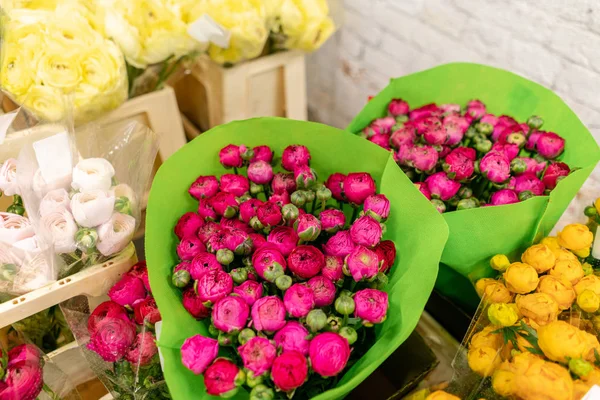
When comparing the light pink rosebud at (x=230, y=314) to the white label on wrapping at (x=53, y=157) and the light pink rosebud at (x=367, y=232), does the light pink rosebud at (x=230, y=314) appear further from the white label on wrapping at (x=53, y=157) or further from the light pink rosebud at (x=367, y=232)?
the white label on wrapping at (x=53, y=157)

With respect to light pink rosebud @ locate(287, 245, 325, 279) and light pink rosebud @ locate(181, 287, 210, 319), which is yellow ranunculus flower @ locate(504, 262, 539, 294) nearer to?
light pink rosebud @ locate(287, 245, 325, 279)

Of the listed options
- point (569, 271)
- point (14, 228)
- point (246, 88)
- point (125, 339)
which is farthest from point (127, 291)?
point (246, 88)

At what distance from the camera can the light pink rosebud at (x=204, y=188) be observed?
717 millimetres

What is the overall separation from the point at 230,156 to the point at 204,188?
61 millimetres

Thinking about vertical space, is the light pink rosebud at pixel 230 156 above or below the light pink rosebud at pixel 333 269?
above

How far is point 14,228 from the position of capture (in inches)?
26.5

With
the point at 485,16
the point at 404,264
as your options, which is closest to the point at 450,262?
the point at 404,264

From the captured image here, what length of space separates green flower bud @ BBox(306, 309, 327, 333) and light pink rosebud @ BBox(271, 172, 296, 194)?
209 mm

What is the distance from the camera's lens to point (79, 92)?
92 centimetres

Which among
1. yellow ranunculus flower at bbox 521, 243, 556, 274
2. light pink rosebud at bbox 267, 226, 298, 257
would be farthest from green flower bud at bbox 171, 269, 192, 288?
yellow ranunculus flower at bbox 521, 243, 556, 274

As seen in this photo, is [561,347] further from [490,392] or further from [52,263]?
[52,263]

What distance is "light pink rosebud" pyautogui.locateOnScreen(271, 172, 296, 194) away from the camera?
713mm

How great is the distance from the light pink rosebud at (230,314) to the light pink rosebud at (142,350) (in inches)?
5.0

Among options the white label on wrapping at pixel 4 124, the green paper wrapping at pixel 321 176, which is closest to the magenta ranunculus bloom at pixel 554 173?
the green paper wrapping at pixel 321 176
